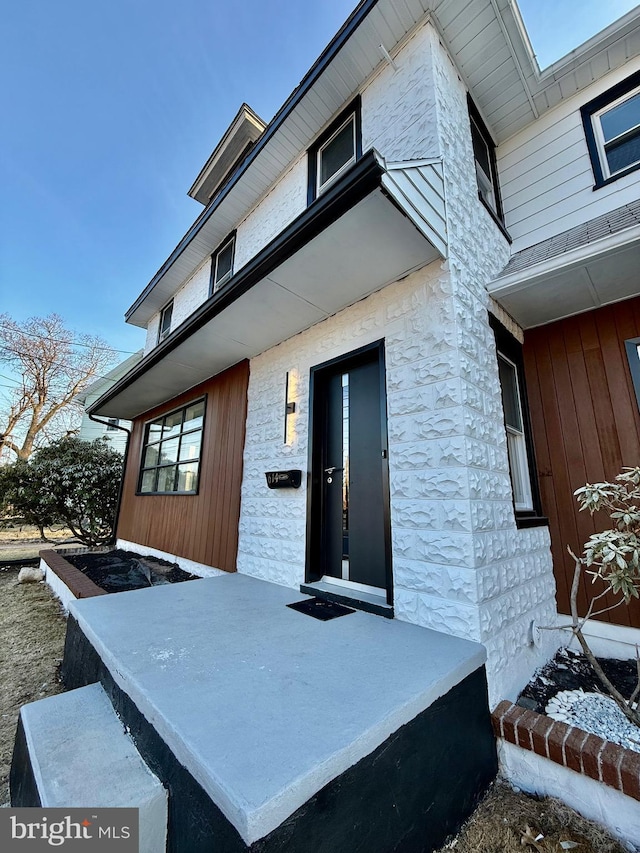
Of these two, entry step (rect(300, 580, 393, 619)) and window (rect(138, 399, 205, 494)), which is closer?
entry step (rect(300, 580, 393, 619))

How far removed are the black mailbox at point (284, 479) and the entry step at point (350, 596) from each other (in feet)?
2.97

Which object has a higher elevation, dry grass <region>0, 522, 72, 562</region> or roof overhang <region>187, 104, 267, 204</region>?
roof overhang <region>187, 104, 267, 204</region>

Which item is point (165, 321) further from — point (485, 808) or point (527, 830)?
point (527, 830)

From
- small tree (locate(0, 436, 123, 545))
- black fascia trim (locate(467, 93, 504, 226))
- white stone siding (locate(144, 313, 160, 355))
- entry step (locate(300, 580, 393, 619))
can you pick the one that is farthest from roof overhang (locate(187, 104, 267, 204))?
entry step (locate(300, 580, 393, 619))

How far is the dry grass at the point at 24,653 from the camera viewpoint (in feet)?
6.95

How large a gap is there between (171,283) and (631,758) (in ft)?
27.5

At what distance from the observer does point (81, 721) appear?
1476 millimetres

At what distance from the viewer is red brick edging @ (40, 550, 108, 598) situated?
3273 millimetres

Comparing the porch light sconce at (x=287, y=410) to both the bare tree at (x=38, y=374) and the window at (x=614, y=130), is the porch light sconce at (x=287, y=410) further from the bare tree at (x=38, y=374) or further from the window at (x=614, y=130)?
the bare tree at (x=38, y=374)

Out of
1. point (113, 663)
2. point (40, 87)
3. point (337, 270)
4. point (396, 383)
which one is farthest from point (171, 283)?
point (113, 663)

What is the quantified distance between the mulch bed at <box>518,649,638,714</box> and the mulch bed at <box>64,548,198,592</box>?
3.73m

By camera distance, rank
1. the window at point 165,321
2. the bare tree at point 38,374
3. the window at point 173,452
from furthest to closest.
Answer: the bare tree at point 38,374, the window at point 165,321, the window at point 173,452

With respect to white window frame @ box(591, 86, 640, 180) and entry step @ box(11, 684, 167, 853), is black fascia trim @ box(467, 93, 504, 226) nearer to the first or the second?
white window frame @ box(591, 86, 640, 180)

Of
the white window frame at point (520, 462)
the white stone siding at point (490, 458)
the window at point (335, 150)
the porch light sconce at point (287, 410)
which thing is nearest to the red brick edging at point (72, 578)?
A: the porch light sconce at point (287, 410)
